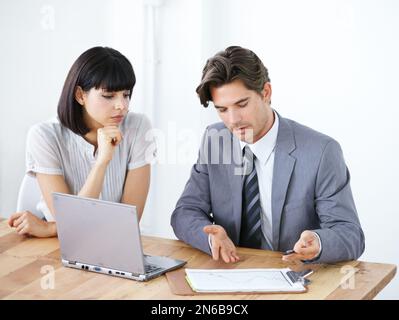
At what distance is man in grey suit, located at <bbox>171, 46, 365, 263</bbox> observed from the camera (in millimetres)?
2275

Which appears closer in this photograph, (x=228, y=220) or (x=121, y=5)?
(x=228, y=220)

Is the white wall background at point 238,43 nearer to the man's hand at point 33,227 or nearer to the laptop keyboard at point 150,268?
the man's hand at point 33,227

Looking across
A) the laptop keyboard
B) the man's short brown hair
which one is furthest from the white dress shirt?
the laptop keyboard

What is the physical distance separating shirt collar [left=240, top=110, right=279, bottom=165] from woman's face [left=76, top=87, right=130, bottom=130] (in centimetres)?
51

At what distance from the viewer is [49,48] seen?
3.88 meters

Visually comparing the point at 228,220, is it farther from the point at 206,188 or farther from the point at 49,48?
the point at 49,48

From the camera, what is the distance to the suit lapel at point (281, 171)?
236 cm

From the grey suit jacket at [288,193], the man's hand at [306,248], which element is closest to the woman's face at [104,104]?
the grey suit jacket at [288,193]

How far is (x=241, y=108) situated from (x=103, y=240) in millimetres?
629

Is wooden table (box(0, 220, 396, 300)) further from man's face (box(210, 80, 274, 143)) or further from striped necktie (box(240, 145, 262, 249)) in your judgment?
man's face (box(210, 80, 274, 143))
